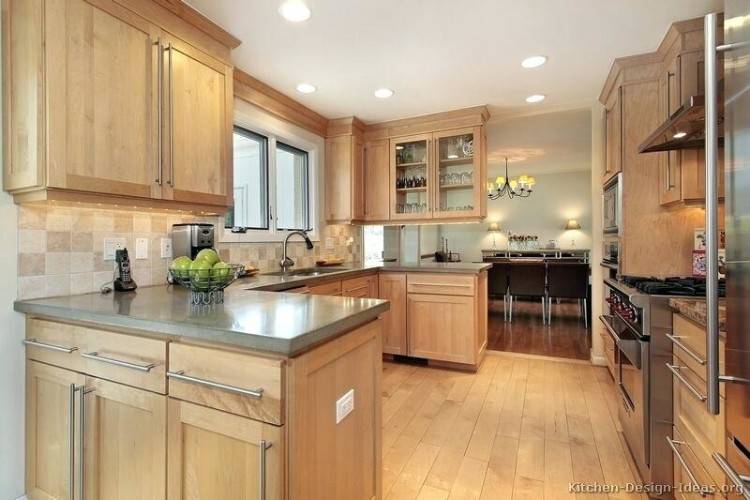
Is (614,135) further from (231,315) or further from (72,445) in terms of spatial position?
(72,445)

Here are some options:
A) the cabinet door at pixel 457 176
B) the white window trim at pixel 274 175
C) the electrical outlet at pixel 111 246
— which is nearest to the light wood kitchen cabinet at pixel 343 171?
the white window trim at pixel 274 175

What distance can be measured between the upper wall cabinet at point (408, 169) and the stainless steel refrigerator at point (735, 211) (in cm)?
272

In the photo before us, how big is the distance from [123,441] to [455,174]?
10.8 feet

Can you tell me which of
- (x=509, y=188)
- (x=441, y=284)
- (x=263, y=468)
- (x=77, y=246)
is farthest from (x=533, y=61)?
(x=509, y=188)

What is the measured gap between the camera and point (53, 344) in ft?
4.53

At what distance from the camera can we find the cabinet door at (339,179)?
12.2 ft

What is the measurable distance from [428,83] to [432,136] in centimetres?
83

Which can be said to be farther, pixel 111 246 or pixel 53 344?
pixel 111 246

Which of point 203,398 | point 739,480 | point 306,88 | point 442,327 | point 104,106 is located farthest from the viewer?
point 442,327

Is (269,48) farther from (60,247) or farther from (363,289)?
(363,289)

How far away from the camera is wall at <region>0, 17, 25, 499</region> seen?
1455 mm

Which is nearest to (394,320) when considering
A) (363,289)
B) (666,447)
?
(363,289)

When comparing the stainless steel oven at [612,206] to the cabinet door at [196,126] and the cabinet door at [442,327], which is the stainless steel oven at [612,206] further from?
the cabinet door at [196,126]

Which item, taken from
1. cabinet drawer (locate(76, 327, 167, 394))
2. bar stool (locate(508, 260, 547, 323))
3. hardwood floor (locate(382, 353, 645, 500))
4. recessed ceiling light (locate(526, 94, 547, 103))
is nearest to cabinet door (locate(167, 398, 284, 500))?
cabinet drawer (locate(76, 327, 167, 394))
